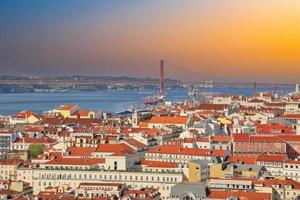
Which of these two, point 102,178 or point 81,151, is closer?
point 102,178

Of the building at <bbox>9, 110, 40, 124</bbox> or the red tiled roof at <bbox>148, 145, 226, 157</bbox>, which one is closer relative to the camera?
the red tiled roof at <bbox>148, 145, 226, 157</bbox>

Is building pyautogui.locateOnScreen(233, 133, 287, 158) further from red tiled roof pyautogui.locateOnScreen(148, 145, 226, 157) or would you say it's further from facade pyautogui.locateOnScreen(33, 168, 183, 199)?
facade pyautogui.locateOnScreen(33, 168, 183, 199)

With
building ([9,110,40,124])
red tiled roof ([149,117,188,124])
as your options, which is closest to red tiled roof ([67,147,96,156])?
red tiled roof ([149,117,188,124])

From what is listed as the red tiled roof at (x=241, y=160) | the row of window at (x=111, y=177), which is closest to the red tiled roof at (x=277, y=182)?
the row of window at (x=111, y=177)

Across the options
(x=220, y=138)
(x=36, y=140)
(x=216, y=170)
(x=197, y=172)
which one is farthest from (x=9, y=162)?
(x=220, y=138)

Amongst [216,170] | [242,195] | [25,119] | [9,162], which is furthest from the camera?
[25,119]

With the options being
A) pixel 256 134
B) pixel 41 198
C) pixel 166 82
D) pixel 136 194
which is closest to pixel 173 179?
pixel 136 194

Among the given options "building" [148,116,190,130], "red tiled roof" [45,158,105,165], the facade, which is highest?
"building" [148,116,190,130]

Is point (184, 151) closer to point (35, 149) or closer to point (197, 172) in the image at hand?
point (197, 172)

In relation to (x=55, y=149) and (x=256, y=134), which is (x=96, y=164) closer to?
(x=55, y=149)
